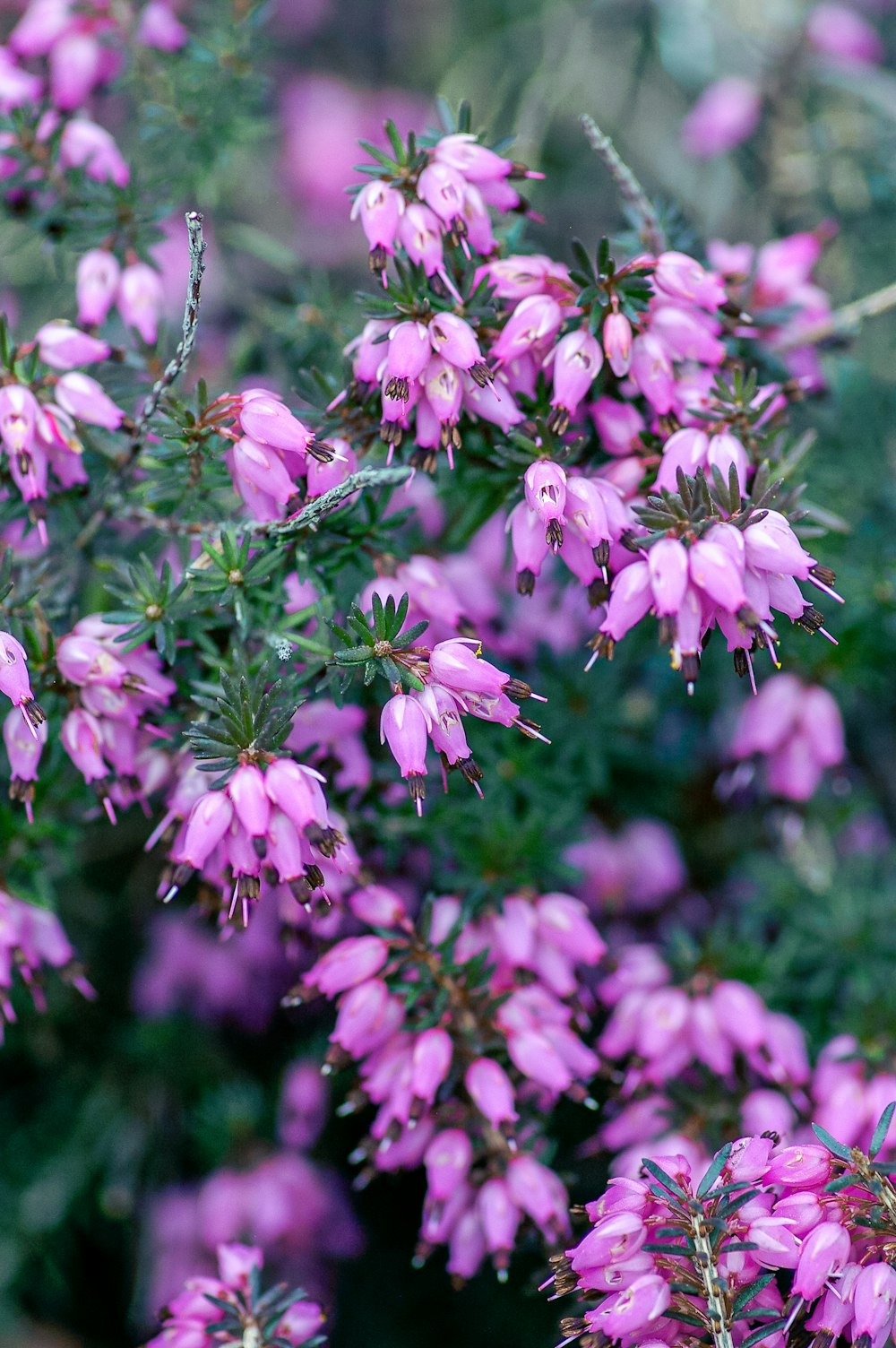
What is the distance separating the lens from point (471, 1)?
5.89 metres

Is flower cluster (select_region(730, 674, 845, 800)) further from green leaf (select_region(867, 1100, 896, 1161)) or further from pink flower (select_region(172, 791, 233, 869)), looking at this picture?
pink flower (select_region(172, 791, 233, 869))

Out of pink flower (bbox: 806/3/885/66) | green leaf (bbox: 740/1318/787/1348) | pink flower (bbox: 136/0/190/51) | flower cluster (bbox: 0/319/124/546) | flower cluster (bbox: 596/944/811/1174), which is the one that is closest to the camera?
green leaf (bbox: 740/1318/787/1348)

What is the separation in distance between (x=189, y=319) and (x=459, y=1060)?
1.59 meters

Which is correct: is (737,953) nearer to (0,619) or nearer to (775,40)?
(0,619)

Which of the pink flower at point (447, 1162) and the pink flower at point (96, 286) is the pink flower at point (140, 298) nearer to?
the pink flower at point (96, 286)

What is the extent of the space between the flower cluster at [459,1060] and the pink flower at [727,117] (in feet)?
10.9

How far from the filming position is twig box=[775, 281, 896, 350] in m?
2.92

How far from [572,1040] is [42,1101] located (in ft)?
7.10

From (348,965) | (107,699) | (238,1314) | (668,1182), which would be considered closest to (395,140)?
(107,699)

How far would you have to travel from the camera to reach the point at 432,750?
270 centimetres

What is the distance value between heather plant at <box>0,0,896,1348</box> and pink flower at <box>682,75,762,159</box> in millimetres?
271

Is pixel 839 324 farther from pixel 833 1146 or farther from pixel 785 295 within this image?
pixel 833 1146

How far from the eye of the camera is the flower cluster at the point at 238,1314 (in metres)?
2.23

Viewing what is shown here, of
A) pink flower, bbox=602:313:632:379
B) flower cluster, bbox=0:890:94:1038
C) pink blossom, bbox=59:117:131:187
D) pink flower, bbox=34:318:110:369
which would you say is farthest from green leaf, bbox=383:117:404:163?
flower cluster, bbox=0:890:94:1038
